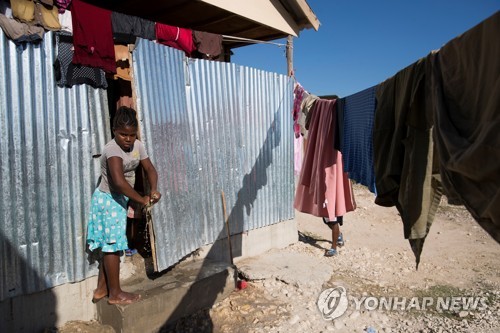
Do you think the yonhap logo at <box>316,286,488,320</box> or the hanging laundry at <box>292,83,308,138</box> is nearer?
the yonhap logo at <box>316,286,488,320</box>

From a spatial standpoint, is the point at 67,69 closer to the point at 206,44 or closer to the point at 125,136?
the point at 125,136

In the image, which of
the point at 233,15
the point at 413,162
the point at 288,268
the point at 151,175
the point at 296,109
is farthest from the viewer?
the point at 296,109

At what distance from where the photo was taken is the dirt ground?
12.3 ft


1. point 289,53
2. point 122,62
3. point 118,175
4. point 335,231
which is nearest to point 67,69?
point 122,62

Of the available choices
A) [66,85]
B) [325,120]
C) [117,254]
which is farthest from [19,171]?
[325,120]

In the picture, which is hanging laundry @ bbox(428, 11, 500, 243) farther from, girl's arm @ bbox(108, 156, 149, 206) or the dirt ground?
the dirt ground

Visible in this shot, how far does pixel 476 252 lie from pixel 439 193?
5180 millimetres

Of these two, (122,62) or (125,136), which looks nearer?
(125,136)

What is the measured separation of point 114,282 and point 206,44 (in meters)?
3.17

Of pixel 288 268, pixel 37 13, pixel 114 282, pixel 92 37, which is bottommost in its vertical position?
pixel 288 268

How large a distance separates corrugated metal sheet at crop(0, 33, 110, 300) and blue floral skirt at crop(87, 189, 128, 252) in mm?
280

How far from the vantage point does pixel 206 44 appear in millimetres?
4719

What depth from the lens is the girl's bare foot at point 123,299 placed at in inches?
130

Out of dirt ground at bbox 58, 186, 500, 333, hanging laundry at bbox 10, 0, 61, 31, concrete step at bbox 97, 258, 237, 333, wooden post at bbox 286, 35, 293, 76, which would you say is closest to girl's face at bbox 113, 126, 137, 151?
hanging laundry at bbox 10, 0, 61, 31
